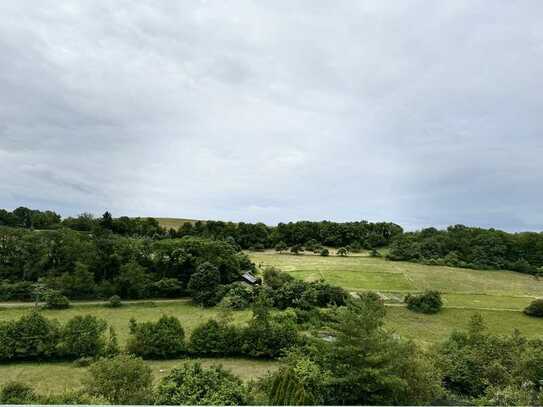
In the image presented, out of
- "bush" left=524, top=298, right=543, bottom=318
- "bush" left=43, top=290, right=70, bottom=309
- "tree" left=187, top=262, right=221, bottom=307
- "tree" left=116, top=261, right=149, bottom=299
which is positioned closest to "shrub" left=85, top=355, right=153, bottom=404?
"tree" left=187, top=262, right=221, bottom=307

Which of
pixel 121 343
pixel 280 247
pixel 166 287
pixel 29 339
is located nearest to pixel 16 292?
pixel 166 287

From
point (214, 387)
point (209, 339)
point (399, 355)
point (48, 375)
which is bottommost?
point (48, 375)

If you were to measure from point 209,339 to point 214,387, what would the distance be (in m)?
11.2

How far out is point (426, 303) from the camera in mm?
31906

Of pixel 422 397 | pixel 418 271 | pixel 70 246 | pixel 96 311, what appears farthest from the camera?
pixel 418 271

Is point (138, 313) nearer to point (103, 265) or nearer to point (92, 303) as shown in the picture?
point (92, 303)

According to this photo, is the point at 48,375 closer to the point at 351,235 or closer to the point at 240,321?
the point at 240,321

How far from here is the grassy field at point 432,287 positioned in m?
28.8

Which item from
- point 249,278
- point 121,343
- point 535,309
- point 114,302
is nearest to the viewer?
point 121,343

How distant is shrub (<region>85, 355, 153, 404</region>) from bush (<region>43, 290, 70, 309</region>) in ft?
72.6

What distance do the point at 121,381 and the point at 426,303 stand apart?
28176 mm

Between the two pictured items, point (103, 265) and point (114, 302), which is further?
point (103, 265)

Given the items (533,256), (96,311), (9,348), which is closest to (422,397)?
(9,348)

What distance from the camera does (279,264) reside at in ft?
154
